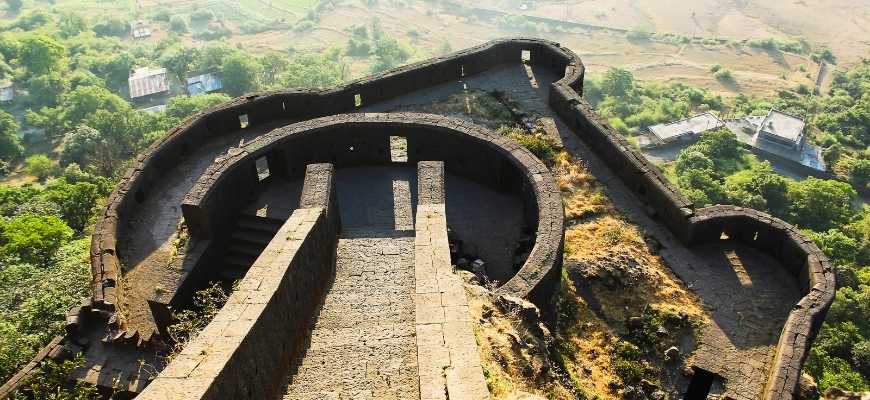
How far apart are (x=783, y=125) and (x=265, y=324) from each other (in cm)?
5526

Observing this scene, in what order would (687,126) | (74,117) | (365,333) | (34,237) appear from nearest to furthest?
(365,333) < (34,237) < (74,117) < (687,126)

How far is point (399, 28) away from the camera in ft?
294

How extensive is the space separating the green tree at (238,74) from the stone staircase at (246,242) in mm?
50964

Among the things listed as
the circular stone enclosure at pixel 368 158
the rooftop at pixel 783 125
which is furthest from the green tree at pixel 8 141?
the rooftop at pixel 783 125

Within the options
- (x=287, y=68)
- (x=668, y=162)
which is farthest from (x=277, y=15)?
(x=668, y=162)

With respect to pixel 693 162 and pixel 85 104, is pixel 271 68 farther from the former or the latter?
pixel 693 162

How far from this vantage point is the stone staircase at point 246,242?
12.7m

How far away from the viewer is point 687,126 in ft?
180

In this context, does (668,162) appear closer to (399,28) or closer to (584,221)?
(584,221)

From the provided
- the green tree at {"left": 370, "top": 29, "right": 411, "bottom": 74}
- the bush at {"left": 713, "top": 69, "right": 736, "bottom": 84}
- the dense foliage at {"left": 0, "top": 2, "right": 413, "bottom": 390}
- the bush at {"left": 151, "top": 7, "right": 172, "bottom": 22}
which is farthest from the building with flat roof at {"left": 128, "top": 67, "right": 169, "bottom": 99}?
the bush at {"left": 713, "top": 69, "right": 736, "bottom": 84}

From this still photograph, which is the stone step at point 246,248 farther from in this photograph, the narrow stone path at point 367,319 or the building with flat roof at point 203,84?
the building with flat roof at point 203,84

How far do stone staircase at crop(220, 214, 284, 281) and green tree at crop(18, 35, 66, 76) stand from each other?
2388 inches

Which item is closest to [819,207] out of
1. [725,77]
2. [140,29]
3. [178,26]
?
[725,77]

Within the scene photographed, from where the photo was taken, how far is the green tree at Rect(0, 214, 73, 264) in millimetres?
21969
